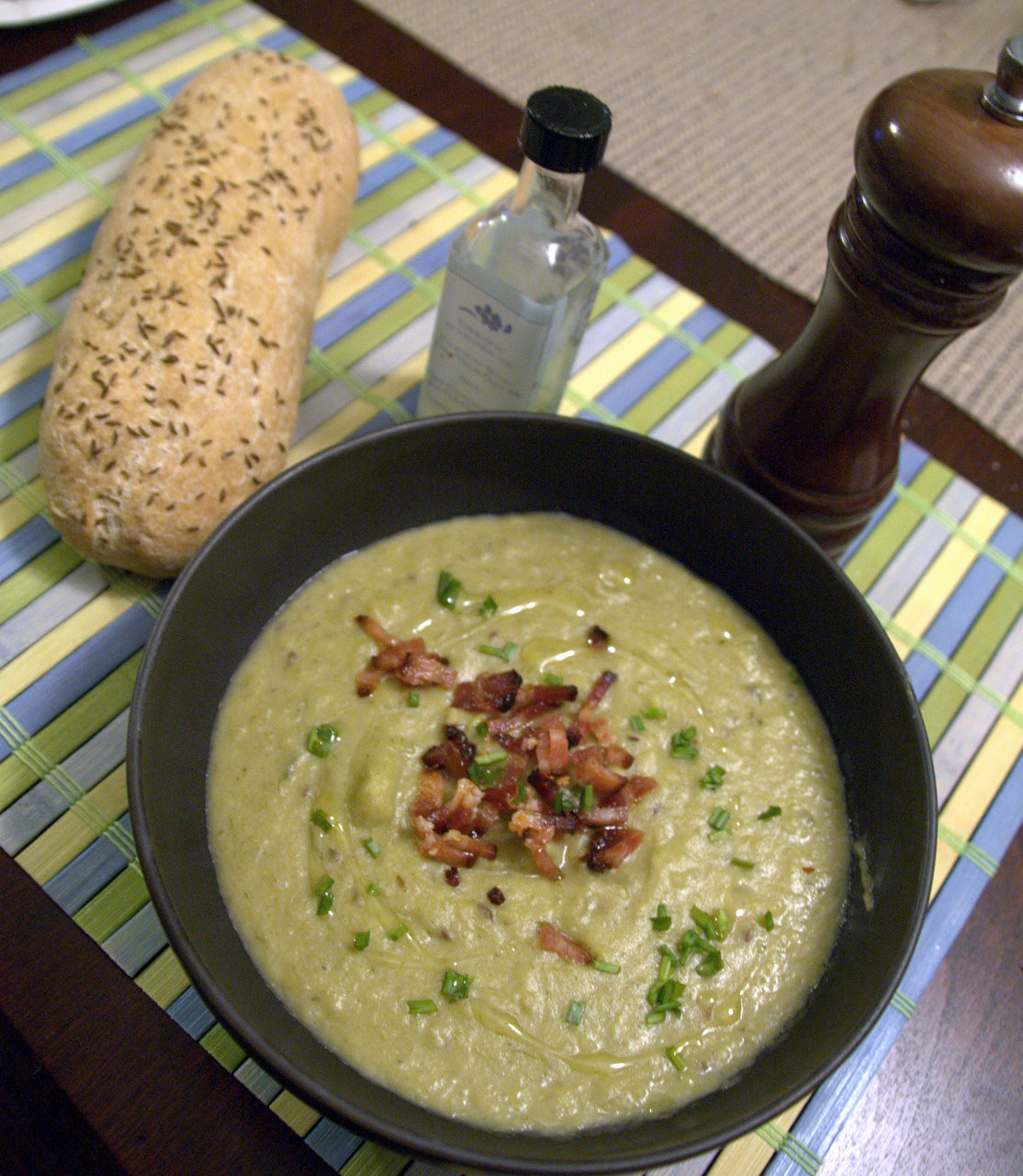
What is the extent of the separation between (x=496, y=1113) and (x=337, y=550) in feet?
3.11

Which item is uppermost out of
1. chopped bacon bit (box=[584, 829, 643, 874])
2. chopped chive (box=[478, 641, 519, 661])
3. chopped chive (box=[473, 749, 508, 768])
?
chopped chive (box=[478, 641, 519, 661])

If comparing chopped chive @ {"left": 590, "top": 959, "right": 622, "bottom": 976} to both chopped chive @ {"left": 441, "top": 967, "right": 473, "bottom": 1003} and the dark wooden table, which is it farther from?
the dark wooden table

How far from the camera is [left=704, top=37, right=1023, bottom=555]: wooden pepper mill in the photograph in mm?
1429

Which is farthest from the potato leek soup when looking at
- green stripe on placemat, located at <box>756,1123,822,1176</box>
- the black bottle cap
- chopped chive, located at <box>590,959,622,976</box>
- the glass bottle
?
the black bottle cap

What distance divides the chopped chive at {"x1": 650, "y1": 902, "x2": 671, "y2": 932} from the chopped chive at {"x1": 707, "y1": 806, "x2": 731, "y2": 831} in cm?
16

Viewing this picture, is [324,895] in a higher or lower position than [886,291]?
lower

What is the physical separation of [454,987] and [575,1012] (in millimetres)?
174

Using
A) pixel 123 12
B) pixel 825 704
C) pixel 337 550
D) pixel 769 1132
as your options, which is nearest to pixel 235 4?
pixel 123 12

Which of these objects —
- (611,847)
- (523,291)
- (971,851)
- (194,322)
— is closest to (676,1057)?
(611,847)

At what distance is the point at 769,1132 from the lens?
5.35 ft

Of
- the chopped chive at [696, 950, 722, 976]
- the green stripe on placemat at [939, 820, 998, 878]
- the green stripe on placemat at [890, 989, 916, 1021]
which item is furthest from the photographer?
the green stripe on placemat at [939, 820, 998, 878]

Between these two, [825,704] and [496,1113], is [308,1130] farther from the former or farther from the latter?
[825,704]

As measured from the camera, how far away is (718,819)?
1.67 m

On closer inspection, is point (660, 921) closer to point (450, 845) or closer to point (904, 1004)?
point (450, 845)
